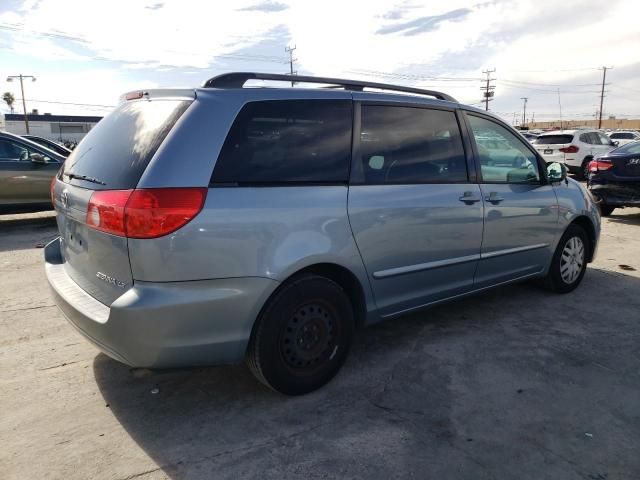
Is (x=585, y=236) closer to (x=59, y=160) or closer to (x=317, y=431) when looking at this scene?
(x=317, y=431)

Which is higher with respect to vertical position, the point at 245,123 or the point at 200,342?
the point at 245,123

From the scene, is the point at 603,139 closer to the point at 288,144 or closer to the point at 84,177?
the point at 288,144

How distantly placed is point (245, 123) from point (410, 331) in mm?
2205

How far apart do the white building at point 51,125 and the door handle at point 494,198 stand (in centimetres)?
8078

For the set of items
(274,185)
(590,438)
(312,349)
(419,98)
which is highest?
(419,98)

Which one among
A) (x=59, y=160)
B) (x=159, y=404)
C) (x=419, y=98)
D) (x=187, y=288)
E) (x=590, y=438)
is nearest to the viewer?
(x=187, y=288)

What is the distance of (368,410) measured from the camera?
291 cm

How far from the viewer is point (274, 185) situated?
278 centimetres

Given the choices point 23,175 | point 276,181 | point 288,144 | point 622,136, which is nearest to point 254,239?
point 276,181

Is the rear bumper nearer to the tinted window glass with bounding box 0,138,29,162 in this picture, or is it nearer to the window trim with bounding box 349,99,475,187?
the window trim with bounding box 349,99,475,187

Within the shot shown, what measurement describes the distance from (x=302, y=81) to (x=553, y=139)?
16129mm

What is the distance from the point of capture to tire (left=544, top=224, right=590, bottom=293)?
4.86m

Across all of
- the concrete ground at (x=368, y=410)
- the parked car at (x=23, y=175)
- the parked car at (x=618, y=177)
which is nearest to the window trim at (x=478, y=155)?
the concrete ground at (x=368, y=410)

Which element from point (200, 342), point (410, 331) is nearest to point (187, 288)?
point (200, 342)
